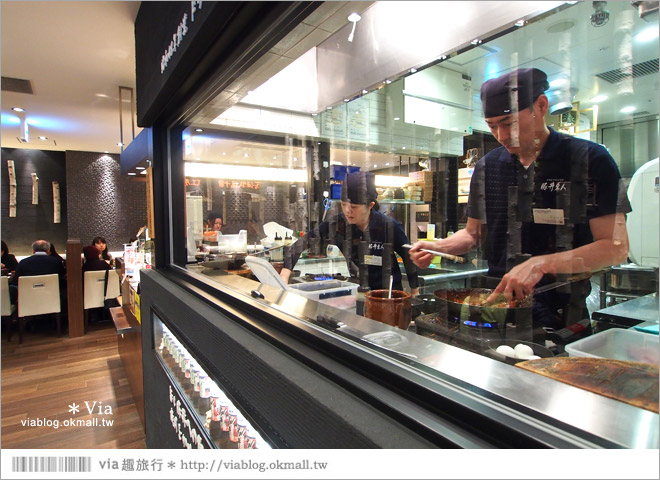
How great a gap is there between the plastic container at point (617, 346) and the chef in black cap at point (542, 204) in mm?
223

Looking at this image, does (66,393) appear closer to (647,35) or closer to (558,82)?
(558,82)

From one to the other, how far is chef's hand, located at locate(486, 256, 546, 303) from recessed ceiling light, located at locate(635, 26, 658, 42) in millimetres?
539

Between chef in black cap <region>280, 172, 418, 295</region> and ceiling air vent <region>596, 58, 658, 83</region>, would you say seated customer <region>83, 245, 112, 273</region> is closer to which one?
chef in black cap <region>280, 172, 418, 295</region>

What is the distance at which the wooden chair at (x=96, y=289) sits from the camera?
16.1 feet

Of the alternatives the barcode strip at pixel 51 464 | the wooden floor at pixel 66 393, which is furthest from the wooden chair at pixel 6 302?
the barcode strip at pixel 51 464

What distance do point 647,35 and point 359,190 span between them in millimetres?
1408

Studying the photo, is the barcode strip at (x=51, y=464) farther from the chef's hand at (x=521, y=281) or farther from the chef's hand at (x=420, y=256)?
the chef's hand at (x=420, y=256)

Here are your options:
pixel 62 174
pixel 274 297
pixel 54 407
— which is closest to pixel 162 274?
pixel 274 297

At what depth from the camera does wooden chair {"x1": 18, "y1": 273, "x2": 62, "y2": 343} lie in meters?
4.42

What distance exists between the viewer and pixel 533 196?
1174mm

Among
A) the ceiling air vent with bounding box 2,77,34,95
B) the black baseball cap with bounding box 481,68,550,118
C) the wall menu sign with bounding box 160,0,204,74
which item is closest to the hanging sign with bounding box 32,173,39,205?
the ceiling air vent with bounding box 2,77,34,95

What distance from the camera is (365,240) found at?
206 centimetres

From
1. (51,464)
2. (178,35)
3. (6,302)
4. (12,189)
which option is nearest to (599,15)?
(178,35)

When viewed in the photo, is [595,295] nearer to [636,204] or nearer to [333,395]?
[636,204]
